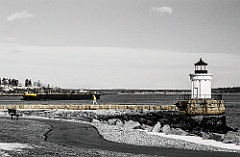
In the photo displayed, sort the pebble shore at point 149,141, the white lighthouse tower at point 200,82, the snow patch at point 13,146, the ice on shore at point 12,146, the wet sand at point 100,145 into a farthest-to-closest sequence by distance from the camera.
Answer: the white lighthouse tower at point 200,82, the pebble shore at point 149,141, the wet sand at point 100,145, the snow patch at point 13,146, the ice on shore at point 12,146

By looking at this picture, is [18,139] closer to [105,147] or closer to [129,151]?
[105,147]

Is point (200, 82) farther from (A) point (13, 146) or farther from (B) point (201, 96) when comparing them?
(A) point (13, 146)

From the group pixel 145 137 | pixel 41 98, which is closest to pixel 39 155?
pixel 145 137

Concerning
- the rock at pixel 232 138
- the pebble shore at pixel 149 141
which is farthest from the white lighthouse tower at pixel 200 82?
the rock at pixel 232 138

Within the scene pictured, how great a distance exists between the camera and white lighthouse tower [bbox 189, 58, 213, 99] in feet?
169

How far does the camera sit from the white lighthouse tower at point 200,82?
5153 cm

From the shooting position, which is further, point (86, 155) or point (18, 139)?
point (18, 139)

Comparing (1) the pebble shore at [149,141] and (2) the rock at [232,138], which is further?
(2) the rock at [232,138]

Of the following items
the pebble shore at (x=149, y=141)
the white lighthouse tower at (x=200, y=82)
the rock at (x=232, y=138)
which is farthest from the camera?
the white lighthouse tower at (x=200, y=82)

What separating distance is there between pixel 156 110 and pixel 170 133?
2806cm

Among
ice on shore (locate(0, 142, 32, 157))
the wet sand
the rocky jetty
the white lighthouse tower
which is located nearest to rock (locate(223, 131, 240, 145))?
the rocky jetty

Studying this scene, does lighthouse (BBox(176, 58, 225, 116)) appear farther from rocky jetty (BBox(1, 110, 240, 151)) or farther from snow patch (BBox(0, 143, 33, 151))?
snow patch (BBox(0, 143, 33, 151))

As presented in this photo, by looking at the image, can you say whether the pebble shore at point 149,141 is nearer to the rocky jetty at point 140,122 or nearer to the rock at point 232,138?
the rocky jetty at point 140,122

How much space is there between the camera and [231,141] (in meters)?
26.9
